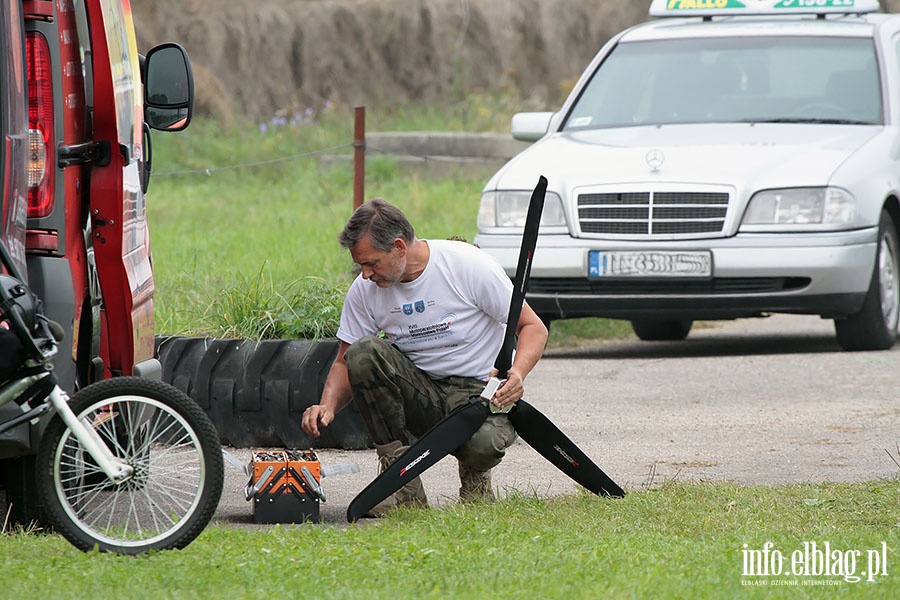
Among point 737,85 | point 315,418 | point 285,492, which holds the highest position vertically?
point 737,85

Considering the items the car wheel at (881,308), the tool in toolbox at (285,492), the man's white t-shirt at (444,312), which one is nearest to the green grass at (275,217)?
the man's white t-shirt at (444,312)

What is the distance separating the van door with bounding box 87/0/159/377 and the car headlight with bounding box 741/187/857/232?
4.12 metres

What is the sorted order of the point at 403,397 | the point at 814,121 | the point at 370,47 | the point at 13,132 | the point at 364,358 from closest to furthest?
the point at 13,132 → the point at 364,358 → the point at 403,397 → the point at 814,121 → the point at 370,47

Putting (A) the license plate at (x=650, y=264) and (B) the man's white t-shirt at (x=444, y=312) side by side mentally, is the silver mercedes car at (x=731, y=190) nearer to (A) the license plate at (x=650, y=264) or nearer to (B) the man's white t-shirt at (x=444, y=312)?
(A) the license plate at (x=650, y=264)

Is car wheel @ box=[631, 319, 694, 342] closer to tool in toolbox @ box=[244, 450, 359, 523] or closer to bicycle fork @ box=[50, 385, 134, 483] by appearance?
tool in toolbox @ box=[244, 450, 359, 523]

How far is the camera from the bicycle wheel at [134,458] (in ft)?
15.2

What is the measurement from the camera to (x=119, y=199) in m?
5.55

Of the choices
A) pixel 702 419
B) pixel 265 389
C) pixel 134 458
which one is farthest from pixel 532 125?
pixel 134 458

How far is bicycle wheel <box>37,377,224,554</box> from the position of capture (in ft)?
15.2

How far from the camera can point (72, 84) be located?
5359 millimetres

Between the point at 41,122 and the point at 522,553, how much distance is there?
1.98m

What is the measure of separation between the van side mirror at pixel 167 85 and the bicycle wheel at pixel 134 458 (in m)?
1.93

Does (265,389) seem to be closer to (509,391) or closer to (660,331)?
(509,391)

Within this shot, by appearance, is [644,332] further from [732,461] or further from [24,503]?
[24,503]
